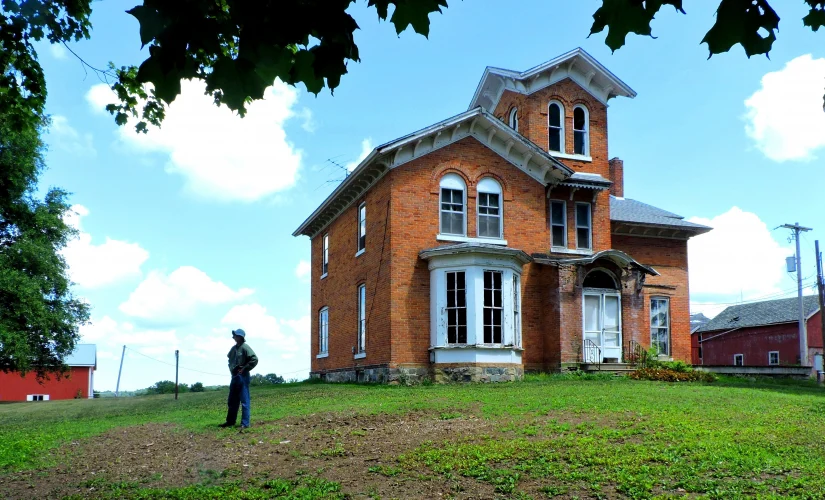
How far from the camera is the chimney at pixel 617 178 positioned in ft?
104

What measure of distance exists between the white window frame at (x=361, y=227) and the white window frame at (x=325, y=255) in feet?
15.5

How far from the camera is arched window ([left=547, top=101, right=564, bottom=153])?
86.9 ft

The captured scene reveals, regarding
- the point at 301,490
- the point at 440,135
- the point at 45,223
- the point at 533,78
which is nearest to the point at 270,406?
the point at 301,490

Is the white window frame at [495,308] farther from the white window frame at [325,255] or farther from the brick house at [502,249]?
the white window frame at [325,255]

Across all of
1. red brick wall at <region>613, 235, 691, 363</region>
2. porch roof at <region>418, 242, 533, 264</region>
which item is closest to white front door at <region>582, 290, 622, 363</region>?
red brick wall at <region>613, 235, 691, 363</region>

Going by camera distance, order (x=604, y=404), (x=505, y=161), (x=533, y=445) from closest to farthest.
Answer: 1. (x=533, y=445)
2. (x=604, y=404)
3. (x=505, y=161)

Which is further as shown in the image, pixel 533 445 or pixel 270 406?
pixel 270 406

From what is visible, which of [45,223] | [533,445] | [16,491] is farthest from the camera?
[45,223]

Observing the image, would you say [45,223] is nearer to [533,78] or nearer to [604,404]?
[533,78]

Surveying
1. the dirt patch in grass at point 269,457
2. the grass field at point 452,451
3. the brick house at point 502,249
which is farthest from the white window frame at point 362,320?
the dirt patch in grass at point 269,457

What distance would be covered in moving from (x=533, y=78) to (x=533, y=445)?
17763mm

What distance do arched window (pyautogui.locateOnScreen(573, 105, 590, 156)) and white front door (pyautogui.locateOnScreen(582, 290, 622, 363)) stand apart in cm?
519

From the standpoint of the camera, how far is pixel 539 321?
24750 mm

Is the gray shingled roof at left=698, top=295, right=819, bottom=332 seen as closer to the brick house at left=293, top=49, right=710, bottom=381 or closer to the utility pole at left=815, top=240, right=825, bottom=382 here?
the utility pole at left=815, top=240, right=825, bottom=382
